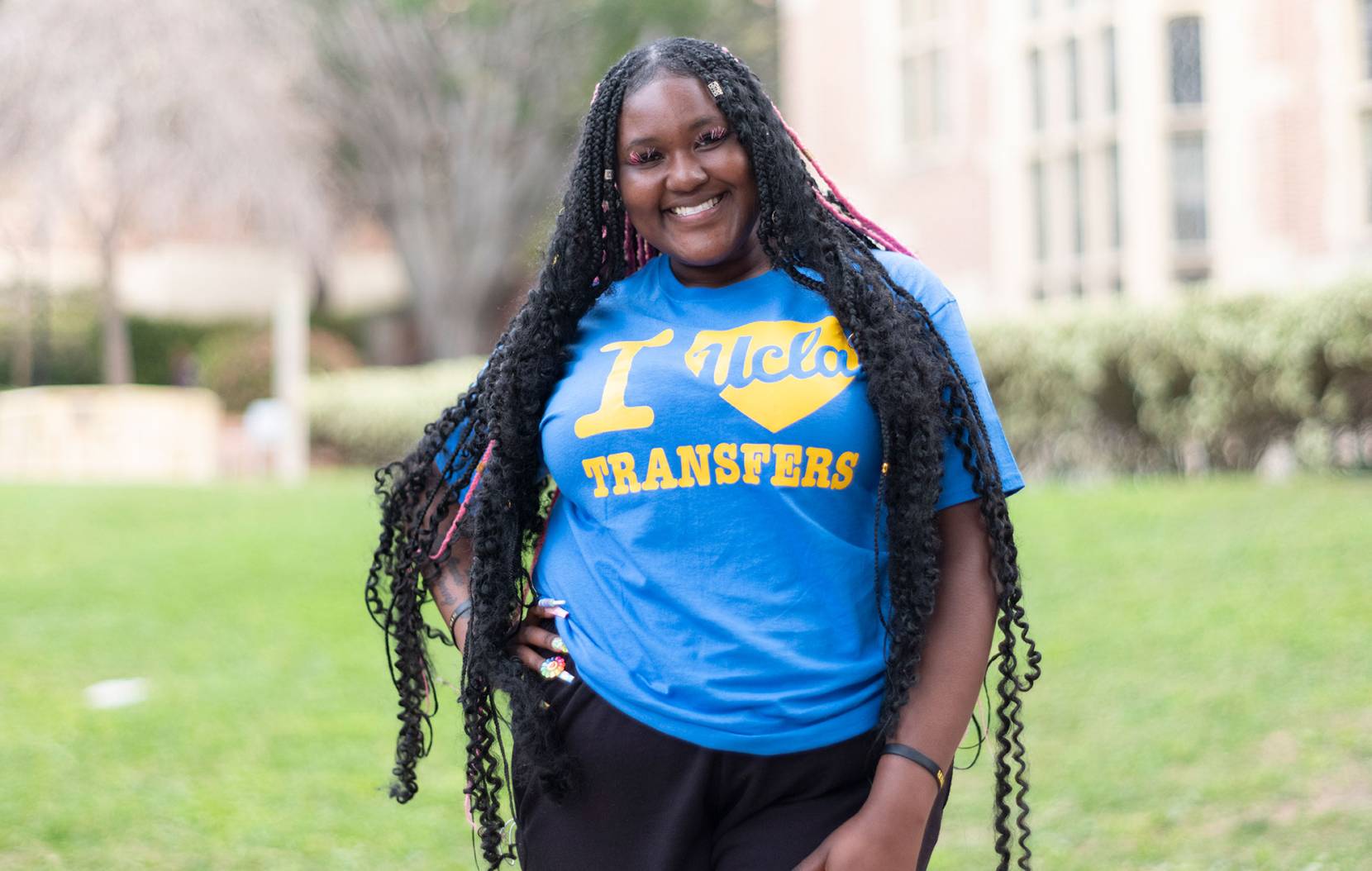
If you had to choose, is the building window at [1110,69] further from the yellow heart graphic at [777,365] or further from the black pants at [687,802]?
the black pants at [687,802]

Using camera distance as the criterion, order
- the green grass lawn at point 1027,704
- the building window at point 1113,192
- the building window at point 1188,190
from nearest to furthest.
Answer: the green grass lawn at point 1027,704, the building window at point 1188,190, the building window at point 1113,192

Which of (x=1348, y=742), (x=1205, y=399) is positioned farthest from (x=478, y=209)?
(x=1348, y=742)

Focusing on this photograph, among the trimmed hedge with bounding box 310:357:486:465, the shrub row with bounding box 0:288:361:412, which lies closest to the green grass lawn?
the trimmed hedge with bounding box 310:357:486:465

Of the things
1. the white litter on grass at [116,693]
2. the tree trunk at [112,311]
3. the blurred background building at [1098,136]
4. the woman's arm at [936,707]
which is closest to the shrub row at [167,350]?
the tree trunk at [112,311]

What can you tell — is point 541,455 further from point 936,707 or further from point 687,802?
point 936,707

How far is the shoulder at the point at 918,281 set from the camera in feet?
7.47

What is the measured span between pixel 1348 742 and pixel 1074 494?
4195 millimetres

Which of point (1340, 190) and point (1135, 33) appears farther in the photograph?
point (1135, 33)

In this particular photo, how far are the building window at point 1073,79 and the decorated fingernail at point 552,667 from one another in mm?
12794

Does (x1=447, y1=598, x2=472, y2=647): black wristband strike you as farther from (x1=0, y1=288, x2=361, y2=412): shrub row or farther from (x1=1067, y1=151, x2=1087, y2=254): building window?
(x1=0, y1=288, x2=361, y2=412): shrub row

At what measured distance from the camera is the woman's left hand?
2029 mm

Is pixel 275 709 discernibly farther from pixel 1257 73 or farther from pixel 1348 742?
pixel 1257 73

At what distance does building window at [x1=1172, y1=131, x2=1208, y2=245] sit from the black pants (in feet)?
39.8

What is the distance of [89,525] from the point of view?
35.8 ft
